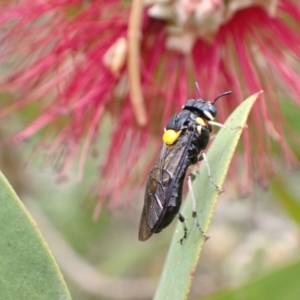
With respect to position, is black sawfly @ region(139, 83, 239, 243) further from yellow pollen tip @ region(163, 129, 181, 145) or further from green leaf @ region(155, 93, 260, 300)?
green leaf @ region(155, 93, 260, 300)

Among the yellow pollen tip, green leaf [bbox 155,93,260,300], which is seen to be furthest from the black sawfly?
green leaf [bbox 155,93,260,300]

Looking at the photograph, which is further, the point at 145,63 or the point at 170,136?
the point at 145,63

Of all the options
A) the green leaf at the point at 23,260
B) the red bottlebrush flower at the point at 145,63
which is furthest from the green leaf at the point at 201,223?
the red bottlebrush flower at the point at 145,63

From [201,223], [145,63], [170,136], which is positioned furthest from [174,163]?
[145,63]

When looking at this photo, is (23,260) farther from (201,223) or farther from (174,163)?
(174,163)

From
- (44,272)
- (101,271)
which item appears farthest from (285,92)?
(101,271)

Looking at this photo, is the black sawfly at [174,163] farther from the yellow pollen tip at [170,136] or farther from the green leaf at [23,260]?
the green leaf at [23,260]
